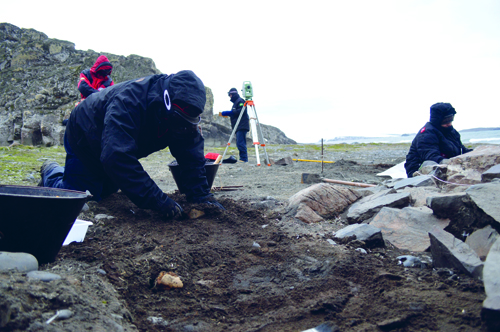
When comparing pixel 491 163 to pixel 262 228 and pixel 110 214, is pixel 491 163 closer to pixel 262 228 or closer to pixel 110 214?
pixel 262 228

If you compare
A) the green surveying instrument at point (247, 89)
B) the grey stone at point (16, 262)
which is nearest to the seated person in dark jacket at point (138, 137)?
the grey stone at point (16, 262)

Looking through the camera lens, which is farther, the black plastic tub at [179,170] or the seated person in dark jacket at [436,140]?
the seated person in dark jacket at [436,140]

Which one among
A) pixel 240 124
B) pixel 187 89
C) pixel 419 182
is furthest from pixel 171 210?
pixel 240 124

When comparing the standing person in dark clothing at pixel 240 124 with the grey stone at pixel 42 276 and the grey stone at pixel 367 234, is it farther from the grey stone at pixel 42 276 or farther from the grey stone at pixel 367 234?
the grey stone at pixel 42 276

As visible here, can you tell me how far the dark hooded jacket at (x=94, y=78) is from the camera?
272 inches

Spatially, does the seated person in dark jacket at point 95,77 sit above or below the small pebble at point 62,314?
above

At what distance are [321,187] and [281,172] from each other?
12.4ft

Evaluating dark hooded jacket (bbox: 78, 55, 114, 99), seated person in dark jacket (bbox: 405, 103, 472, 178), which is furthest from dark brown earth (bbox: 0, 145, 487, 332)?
dark hooded jacket (bbox: 78, 55, 114, 99)

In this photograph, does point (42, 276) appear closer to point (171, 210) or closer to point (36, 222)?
point (36, 222)

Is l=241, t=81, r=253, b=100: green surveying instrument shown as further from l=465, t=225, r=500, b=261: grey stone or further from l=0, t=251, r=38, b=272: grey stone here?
l=0, t=251, r=38, b=272: grey stone

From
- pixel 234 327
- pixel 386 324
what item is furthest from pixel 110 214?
pixel 386 324

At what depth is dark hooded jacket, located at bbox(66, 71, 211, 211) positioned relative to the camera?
3.02m

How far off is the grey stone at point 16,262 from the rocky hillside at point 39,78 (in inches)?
648

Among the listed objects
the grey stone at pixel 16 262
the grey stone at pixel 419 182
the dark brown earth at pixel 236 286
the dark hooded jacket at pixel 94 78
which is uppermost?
the dark hooded jacket at pixel 94 78
